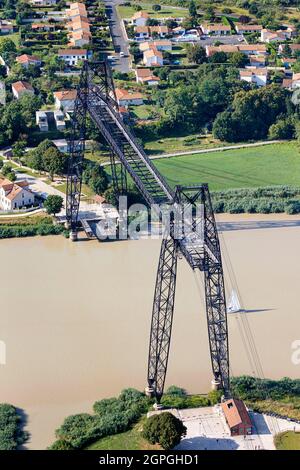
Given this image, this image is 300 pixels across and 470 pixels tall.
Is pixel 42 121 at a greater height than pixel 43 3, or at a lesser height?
lesser

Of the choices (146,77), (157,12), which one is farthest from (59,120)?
(157,12)

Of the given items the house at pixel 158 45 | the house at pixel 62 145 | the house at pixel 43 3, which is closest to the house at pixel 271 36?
the house at pixel 158 45

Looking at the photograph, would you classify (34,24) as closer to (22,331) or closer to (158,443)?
(22,331)

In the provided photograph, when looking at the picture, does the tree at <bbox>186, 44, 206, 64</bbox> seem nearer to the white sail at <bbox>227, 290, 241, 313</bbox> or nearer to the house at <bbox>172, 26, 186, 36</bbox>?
the house at <bbox>172, 26, 186, 36</bbox>

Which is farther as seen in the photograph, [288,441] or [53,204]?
[53,204]

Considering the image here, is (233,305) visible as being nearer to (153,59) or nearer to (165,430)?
(165,430)

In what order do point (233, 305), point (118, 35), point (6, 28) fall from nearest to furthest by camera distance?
point (233, 305) → point (6, 28) → point (118, 35)

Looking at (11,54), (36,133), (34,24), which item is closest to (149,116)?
(36,133)

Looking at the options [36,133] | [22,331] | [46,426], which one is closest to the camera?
[46,426]
